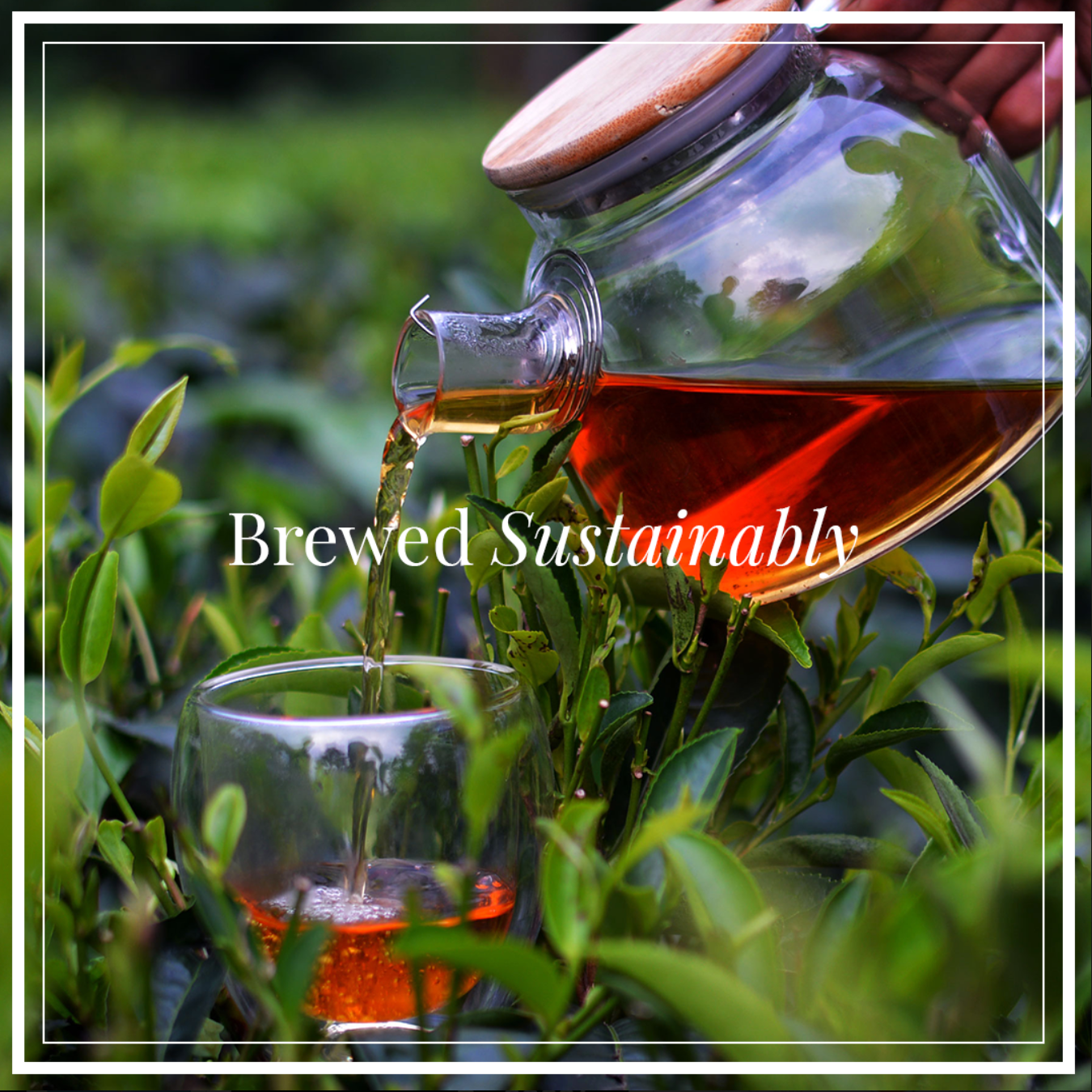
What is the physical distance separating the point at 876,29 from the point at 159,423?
55 cm

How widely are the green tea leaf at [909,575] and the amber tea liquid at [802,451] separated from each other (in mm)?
28

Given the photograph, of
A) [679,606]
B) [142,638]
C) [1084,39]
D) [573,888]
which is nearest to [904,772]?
[679,606]

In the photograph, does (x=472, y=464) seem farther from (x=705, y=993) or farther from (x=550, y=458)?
(x=705, y=993)

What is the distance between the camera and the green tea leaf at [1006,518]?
0.65m

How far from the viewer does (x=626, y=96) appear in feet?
1.97

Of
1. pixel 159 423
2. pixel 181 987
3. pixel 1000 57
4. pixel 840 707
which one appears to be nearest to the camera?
pixel 181 987

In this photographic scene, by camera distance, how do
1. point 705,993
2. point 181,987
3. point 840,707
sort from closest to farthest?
1. point 705,993
2. point 181,987
3. point 840,707

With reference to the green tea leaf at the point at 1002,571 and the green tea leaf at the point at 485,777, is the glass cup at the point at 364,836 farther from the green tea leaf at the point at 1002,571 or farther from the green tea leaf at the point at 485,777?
the green tea leaf at the point at 1002,571

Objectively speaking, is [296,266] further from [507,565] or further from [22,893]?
[22,893]

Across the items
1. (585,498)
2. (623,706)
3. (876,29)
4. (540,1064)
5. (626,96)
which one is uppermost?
(876,29)

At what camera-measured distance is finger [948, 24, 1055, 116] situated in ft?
2.78

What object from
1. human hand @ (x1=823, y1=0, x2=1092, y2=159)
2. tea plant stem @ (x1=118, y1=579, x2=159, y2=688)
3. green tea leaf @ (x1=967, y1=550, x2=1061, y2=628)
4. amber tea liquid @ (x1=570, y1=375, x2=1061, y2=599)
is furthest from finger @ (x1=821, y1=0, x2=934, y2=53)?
tea plant stem @ (x1=118, y1=579, x2=159, y2=688)

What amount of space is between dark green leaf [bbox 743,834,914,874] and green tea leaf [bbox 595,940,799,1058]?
202 mm

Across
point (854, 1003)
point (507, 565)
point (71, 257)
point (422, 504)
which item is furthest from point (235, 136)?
point (854, 1003)
